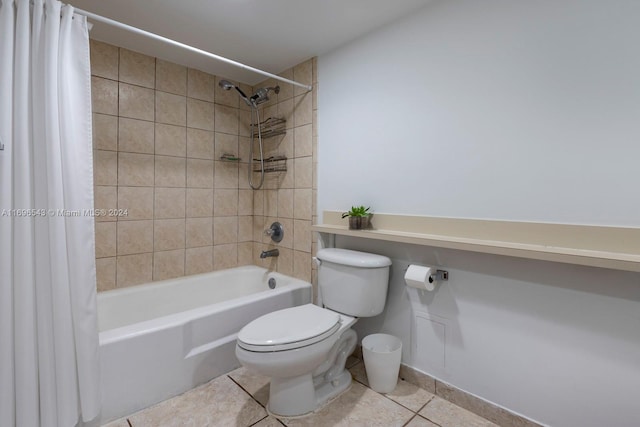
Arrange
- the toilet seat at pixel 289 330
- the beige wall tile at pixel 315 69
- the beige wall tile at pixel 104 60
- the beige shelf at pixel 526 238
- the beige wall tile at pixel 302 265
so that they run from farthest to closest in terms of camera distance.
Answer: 1. the beige wall tile at pixel 302 265
2. the beige wall tile at pixel 315 69
3. the beige wall tile at pixel 104 60
4. the toilet seat at pixel 289 330
5. the beige shelf at pixel 526 238

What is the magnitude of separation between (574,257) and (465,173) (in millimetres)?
573

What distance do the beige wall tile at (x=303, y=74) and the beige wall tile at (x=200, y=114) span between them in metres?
0.73

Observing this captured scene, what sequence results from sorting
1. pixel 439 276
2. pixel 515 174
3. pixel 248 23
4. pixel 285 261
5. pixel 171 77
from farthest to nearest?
pixel 285 261 < pixel 171 77 < pixel 248 23 < pixel 439 276 < pixel 515 174

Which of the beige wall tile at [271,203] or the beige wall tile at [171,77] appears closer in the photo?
the beige wall tile at [171,77]

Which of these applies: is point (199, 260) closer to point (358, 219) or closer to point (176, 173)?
point (176, 173)

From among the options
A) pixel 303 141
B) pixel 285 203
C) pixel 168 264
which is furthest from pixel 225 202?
pixel 303 141

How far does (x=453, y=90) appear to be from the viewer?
5.05 ft

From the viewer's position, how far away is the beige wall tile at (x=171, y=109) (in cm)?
224

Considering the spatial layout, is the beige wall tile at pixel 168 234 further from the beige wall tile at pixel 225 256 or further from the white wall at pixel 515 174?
the white wall at pixel 515 174

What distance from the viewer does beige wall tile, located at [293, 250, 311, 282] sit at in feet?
7.57

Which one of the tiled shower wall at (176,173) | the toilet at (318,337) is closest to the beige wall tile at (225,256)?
the tiled shower wall at (176,173)

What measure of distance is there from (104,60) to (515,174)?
8.29ft

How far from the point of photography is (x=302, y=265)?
2.35 meters

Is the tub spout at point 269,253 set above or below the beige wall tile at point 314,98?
below
